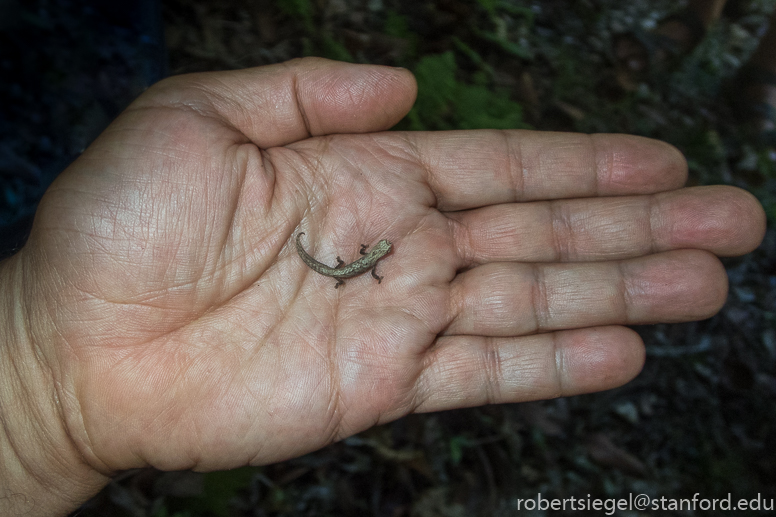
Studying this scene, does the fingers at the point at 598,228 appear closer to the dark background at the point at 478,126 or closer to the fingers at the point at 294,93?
the fingers at the point at 294,93

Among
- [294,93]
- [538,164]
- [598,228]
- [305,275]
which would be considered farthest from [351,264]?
[598,228]

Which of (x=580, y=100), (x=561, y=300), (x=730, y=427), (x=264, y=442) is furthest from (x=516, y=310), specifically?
(x=580, y=100)

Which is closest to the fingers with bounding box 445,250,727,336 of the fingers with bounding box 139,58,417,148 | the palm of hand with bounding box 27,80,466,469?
the palm of hand with bounding box 27,80,466,469

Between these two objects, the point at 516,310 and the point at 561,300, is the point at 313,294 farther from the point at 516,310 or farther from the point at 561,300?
the point at 561,300

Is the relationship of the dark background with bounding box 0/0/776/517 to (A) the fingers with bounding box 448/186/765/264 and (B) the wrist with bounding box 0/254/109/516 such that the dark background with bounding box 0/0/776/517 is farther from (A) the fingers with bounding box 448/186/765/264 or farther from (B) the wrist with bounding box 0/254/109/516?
(A) the fingers with bounding box 448/186/765/264

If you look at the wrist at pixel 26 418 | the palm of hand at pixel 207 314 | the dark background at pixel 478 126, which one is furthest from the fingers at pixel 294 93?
the wrist at pixel 26 418

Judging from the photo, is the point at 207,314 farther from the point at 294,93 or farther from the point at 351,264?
the point at 294,93

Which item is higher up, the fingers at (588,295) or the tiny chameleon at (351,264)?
the tiny chameleon at (351,264)
